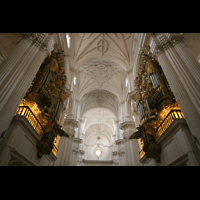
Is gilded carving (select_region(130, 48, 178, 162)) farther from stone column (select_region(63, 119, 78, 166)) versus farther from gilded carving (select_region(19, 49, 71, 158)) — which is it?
stone column (select_region(63, 119, 78, 166))

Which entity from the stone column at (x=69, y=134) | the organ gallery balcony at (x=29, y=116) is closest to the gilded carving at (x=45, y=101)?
the organ gallery balcony at (x=29, y=116)

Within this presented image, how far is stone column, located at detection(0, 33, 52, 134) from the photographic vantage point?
475cm

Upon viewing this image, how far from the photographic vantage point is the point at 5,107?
479 cm

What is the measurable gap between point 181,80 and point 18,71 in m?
6.78

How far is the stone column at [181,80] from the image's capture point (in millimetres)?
4920

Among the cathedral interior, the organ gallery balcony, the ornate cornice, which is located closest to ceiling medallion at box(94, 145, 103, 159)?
the cathedral interior

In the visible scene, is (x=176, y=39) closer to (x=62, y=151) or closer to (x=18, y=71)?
(x=18, y=71)

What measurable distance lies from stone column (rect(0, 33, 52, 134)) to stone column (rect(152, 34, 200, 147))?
6.27 m

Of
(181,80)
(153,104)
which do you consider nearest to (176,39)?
(181,80)

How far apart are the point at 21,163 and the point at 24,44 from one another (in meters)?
5.33

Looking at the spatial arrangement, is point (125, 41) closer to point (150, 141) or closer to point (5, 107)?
point (150, 141)

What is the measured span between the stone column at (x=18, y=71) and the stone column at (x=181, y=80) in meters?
6.27

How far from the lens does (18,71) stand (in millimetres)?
5664
